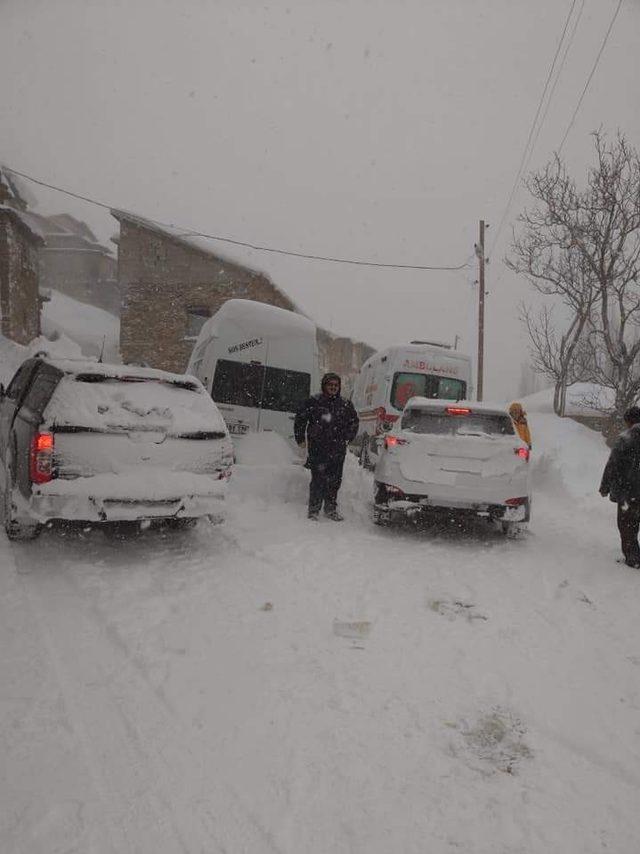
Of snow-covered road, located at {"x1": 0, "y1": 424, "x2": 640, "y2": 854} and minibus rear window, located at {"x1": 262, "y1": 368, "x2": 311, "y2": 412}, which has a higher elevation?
minibus rear window, located at {"x1": 262, "y1": 368, "x2": 311, "y2": 412}

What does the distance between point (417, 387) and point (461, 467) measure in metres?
5.74

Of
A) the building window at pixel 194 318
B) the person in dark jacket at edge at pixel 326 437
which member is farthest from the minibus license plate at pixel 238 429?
the building window at pixel 194 318

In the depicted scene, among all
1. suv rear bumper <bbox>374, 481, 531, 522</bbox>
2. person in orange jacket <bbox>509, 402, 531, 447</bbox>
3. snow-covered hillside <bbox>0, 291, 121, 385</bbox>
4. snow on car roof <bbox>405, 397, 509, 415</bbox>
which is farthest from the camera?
snow-covered hillside <bbox>0, 291, 121, 385</bbox>

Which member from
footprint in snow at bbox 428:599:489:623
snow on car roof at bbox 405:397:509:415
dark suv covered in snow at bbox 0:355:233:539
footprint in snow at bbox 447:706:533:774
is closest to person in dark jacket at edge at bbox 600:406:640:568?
snow on car roof at bbox 405:397:509:415

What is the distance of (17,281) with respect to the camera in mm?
20047

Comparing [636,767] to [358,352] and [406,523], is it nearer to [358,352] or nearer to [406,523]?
[406,523]

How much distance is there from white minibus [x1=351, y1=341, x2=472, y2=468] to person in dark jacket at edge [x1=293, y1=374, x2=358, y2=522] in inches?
164

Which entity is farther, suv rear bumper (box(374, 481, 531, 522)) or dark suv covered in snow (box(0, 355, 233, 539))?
suv rear bumper (box(374, 481, 531, 522))

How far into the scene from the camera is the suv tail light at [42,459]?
4.41 m

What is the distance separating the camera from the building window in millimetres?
23641

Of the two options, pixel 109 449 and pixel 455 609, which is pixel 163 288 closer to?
pixel 109 449

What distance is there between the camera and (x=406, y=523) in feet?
23.6

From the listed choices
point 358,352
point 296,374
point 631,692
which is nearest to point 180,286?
point 296,374

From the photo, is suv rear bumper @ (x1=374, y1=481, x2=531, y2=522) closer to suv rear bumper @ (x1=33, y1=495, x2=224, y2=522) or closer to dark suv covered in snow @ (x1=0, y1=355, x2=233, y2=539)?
dark suv covered in snow @ (x1=0, y1=355, x2=233, y2=539)
